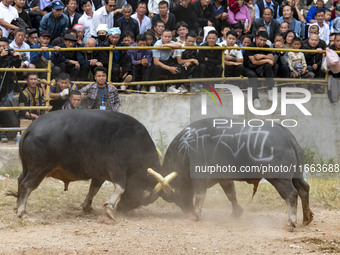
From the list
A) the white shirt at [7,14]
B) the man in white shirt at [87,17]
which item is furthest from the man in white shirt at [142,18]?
the white shirt at [7,14]

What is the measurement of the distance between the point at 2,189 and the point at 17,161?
4.42ft

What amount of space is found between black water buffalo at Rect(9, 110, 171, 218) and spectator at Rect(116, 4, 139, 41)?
15.6 ft

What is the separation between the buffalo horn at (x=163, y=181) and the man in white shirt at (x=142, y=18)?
5.42 meters

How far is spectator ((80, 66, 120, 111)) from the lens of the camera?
1384 centimetres

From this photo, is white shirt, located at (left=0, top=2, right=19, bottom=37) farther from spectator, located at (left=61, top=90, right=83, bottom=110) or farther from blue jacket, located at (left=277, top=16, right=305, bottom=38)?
blue jacket, located at (left=277, top=16, right=305, bottom=38)

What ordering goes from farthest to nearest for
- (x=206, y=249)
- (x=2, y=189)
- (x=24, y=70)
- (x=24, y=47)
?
(x=24, y=47) < (x=24, y=70) < (x=2, y=189) < (x=206, y=249)

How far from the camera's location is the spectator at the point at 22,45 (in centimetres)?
1435

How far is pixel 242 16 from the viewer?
17375 mm

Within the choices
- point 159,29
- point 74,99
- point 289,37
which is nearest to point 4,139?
point 74,99

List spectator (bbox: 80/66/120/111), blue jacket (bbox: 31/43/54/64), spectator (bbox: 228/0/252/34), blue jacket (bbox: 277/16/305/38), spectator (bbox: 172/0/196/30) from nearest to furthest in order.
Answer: spectator (bbox: 80/66/120/111)
blue jacket (bbox: 31/43/54/64)
spectator (bbox: 172/0/196/30)
spectator (bbox: 228/0/252/34)
blue jacket (bbox: 277/16/305/38)

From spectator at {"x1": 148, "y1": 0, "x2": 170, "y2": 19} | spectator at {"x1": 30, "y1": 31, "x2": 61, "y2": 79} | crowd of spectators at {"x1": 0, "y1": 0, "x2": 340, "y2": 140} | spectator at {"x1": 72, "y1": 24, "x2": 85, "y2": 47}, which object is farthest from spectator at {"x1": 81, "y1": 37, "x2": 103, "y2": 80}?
spectator at {"x1": 148, "y1": 0, "x2": 170, "y2": 19}

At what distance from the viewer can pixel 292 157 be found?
1095 cm

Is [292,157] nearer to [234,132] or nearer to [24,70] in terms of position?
[234,132]

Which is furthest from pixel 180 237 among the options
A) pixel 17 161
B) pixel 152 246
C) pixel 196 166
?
pixel 17 161
